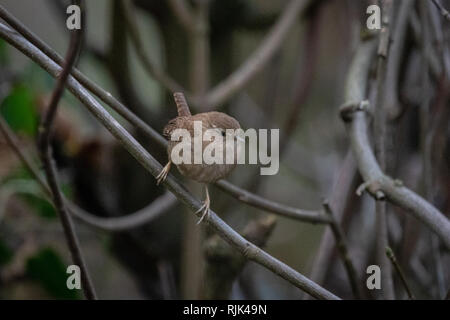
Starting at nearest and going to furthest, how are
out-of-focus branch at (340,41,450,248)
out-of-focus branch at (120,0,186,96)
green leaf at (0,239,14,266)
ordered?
out-of-focus branch at (340,41,450,248) < out-of-focus branch at (120,0,186,96) < green leaf at (0,239,14,266)

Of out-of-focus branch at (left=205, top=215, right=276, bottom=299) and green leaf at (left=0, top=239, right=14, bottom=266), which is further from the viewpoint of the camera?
green leaf at (left=0, top=239, right=14, bottom=266)

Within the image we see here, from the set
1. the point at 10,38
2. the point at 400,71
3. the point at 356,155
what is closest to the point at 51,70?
the point at 10,38

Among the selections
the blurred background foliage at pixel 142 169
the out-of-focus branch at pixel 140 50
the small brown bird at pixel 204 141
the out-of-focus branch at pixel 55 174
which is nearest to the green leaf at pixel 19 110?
the blurred background foliage at pixel 142 169

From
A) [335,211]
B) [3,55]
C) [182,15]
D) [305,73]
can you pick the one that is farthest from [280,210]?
[3,55]

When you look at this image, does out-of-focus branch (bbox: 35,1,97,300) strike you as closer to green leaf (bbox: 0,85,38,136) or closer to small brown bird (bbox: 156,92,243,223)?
small brown bird (bbox: 156,92,243,223)

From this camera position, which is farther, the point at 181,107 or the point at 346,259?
the point at 346,259
